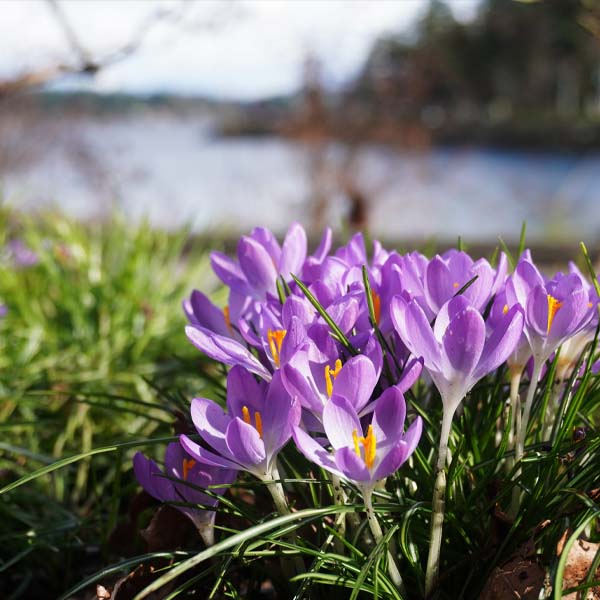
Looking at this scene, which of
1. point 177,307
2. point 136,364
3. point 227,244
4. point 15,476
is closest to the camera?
point 15,476

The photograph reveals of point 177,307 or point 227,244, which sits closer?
point 177,307

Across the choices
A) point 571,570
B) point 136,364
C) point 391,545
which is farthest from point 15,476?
point 571,570

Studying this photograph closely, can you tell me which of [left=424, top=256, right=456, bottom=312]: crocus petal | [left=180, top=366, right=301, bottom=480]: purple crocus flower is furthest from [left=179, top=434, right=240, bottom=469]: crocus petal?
[left=424, top=256, right=456, bottom=312]: crocus petal

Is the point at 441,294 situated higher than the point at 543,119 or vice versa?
the point at 441,294

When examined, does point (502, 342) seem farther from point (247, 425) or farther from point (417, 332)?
point (247, 425)

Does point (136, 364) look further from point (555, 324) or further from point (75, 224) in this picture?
A: point (555, 324)

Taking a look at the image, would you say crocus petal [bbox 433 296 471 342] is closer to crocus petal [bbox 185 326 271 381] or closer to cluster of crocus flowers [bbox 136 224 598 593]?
cluster of crocus flowers [bbox 136 224 598 593]

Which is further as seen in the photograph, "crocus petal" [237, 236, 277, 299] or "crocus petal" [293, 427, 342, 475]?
"crocus petal" [237, 236, 277, 299]
